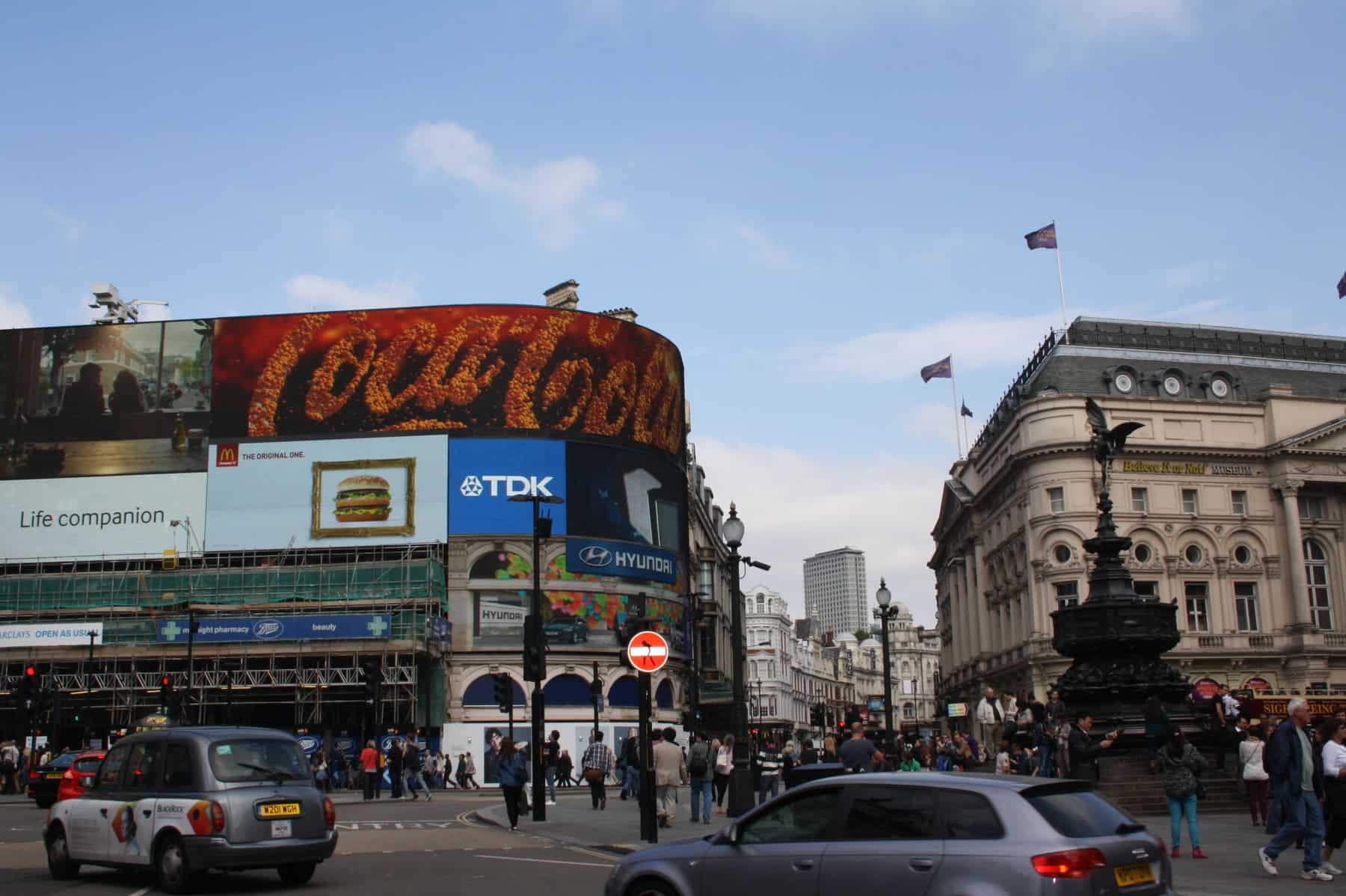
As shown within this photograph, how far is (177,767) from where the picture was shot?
15031mm

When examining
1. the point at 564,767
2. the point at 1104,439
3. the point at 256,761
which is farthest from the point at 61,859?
the point at 564,767

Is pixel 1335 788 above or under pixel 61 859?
above

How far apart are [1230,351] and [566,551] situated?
1689 inches

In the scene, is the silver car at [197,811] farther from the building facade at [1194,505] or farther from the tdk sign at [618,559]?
the building facade at [1194,505]

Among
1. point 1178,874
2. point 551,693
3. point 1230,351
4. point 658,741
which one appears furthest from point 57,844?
point 1230,351

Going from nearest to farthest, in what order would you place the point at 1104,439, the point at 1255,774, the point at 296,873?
the point at 296,873
the point at 1255,774
the point at 1104,439

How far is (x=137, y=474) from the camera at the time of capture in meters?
69.0

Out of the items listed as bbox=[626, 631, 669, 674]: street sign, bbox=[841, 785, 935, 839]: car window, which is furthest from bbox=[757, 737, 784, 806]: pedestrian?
bbox=[841, 785, 935, 839]: car window

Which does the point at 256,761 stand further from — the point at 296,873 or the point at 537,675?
the point at 537,675

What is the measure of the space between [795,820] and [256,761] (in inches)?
296

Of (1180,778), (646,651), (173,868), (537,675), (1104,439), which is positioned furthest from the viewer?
(1104,439)

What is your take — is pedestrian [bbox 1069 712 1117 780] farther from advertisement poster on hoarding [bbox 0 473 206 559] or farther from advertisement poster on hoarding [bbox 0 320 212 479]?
advertisement poster on hoarding [bbox 0 320 212 479]

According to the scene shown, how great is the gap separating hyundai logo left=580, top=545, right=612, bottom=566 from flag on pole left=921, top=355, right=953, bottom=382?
2811cm

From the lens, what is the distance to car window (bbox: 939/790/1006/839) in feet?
30.0
